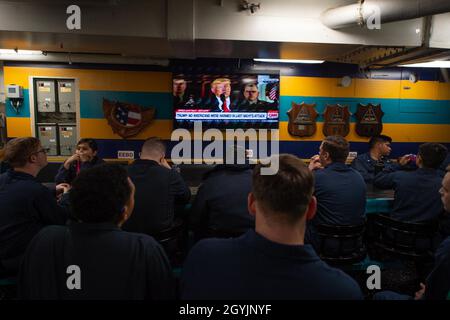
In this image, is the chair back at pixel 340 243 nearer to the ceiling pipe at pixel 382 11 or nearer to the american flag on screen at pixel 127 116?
the ceiling pipe at pixel 382 11

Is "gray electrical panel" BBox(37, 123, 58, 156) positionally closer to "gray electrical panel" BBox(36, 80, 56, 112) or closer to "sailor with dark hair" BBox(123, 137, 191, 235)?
"gray electrical panel" BBox(36, 80, 56, 112)

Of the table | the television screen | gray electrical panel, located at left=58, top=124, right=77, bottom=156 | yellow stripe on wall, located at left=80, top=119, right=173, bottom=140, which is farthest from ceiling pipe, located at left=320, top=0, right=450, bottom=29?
gray electrical panel, located at left=58, top=124, right=77, bottom=156

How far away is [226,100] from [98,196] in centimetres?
364

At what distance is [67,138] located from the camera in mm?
4605

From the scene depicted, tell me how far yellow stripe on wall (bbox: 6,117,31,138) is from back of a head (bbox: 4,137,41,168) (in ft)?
9.80

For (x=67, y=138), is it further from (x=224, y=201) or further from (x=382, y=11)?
(x=382, y=11)

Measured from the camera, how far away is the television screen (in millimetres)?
4518

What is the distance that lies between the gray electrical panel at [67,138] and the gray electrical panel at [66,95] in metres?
0.24

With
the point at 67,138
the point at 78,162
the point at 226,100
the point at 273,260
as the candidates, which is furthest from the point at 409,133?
the point at 67,138

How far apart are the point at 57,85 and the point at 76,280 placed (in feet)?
13.7

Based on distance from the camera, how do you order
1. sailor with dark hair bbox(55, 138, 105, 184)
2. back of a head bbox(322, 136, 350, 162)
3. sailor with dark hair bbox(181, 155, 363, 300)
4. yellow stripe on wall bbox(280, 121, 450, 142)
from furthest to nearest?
yellow stripe on wall bbox(280, 121, 450, 142)
sailor with dark hair bbox(55, 138, 105, 184)
back of a head bbox(322, 136, 350, 162)
sailor with dark hair bbox(181, 155, 363, 300)

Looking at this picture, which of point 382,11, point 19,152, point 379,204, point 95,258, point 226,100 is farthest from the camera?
point 226,100
